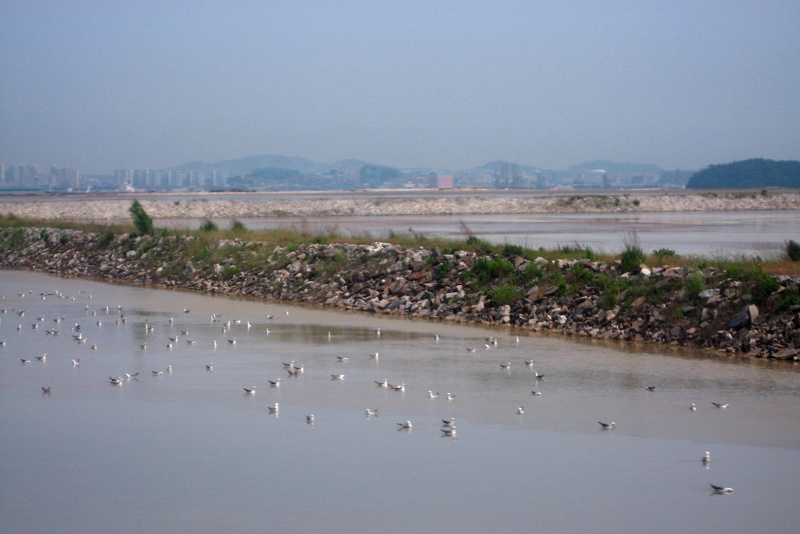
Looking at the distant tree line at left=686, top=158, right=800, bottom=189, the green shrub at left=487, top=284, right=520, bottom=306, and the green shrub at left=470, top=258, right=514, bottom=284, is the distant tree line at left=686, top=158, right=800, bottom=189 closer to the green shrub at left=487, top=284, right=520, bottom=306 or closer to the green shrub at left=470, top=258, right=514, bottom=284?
the green shrub at left=470, top=258, right=514, bottom=284

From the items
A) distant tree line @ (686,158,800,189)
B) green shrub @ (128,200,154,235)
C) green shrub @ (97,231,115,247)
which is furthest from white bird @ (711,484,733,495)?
distant tree line @ (686,158,800,189)

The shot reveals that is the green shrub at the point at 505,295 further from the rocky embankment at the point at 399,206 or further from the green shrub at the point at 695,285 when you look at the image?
the rocky embankment at the point at 399,206

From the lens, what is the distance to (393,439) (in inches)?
428

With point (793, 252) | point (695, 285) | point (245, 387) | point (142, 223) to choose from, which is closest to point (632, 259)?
point (695, 285)

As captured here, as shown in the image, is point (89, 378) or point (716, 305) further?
point (716, 305)

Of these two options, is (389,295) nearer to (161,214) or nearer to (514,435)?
(514,435)

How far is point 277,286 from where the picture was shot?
25453mm

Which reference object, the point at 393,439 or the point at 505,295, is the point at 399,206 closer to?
the point at 505,295

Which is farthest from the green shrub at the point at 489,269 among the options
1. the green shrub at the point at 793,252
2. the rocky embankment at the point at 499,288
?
the green shrub at the point at 793,252

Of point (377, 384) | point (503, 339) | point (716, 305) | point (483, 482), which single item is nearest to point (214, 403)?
point (377, 384)

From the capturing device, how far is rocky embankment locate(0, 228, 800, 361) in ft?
53.0

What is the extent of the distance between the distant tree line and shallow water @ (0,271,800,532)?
15088 centimetres

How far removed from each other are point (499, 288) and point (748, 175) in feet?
517

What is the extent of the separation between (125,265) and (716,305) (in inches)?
822
